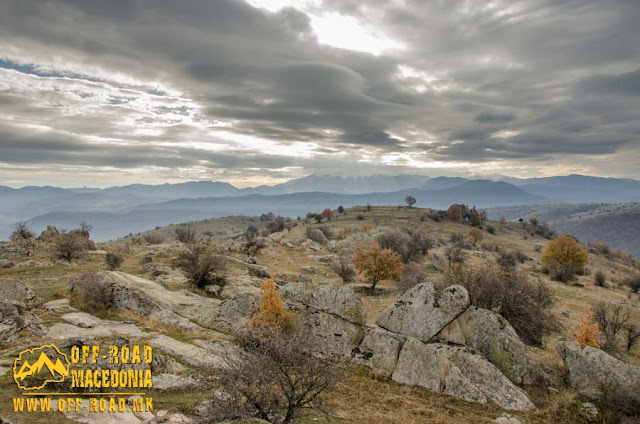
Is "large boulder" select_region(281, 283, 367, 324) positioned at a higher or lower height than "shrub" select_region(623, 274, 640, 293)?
higher

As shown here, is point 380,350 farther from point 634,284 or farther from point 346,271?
point 634,284

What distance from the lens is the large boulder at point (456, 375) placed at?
50.6 feet

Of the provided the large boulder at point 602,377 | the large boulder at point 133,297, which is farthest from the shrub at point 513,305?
the large boulder at point 133,297

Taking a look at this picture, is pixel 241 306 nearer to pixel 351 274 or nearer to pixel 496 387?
pixel 496 387

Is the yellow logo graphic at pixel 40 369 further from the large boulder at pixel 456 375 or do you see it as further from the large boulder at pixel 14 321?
the large boulder at pixel 456 375

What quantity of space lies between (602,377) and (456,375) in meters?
7.44

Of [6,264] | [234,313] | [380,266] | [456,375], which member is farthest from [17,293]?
[380,266]

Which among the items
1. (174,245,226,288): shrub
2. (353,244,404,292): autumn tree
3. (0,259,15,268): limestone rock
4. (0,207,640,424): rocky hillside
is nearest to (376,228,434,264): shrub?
(353,244,404,292): autumn tree

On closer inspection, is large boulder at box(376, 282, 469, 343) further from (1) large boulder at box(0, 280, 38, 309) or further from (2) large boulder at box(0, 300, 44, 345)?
(1) large boulder at box(0, 280, 38, 309)

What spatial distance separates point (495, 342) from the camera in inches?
720

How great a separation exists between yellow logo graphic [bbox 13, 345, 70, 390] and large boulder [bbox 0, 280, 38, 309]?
9227 millimetres

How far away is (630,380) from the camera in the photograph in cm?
1563

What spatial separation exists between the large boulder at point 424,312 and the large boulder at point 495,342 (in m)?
0.49

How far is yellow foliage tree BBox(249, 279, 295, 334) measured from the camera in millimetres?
20670
